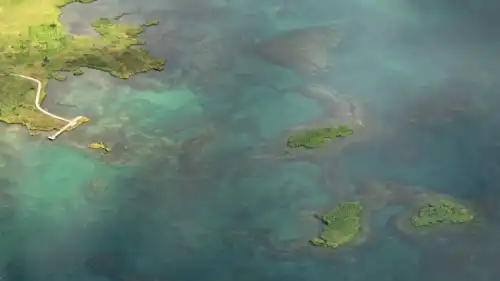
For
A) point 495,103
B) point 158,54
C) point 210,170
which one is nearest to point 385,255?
point 210,170

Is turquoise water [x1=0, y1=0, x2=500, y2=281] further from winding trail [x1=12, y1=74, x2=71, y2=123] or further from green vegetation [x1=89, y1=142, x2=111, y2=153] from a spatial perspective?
winding trail [x1=12, y1=74, x2=71, y2=123]

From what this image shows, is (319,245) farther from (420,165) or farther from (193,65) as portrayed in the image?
(193,65)

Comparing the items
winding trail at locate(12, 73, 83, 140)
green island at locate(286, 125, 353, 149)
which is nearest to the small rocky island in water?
green island at locate(286, 125, 353, 149)

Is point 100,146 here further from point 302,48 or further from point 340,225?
point 302,48

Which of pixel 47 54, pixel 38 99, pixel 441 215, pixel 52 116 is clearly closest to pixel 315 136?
pixel 441 215

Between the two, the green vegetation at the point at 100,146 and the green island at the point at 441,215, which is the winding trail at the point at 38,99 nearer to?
the green vegetation at the point at 100,146
